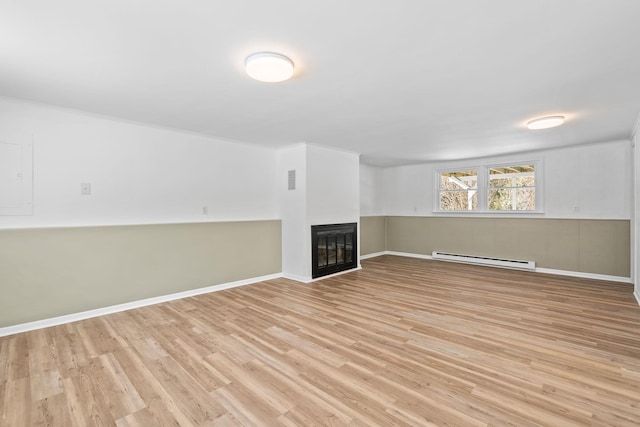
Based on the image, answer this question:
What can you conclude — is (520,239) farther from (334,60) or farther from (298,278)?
(334,60)

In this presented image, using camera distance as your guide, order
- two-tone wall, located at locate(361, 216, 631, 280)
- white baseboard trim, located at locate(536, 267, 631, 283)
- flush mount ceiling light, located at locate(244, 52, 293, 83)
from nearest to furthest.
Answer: flush mount ceiling light, located at locate(244, 52, 293, 83)
white baseboard trim, located at locate(536, 267, 631, 283)
two-tone wall, located at locate(361, 216, 631, 280)

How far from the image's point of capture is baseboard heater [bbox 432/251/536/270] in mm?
5897

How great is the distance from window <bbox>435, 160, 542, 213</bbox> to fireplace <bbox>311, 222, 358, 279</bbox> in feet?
8.84

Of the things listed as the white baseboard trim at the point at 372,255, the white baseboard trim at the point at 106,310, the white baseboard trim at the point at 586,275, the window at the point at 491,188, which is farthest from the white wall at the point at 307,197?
the white baseboard trim at the point at 586,275

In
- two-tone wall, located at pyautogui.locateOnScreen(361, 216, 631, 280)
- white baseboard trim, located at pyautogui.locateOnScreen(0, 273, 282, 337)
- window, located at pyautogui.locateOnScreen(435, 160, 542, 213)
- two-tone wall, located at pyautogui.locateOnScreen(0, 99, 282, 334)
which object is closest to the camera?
white baseboard trim, located at pyautogui.locateOnScreen(0, 273, 282, 337)

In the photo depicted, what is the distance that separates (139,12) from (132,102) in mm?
1713

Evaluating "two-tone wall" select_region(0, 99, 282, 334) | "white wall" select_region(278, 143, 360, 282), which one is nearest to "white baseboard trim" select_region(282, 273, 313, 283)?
"white wall" select_region(278, 143, 360, 282)

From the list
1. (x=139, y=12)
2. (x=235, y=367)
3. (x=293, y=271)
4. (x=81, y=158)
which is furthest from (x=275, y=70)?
(x=293, y=271)

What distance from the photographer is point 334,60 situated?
2.25m

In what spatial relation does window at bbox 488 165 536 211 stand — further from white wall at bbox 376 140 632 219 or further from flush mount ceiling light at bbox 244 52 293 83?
flush mount ceiling light at bbox 244 52 293 83

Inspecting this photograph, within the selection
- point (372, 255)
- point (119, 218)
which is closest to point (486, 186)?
point (372, 255)

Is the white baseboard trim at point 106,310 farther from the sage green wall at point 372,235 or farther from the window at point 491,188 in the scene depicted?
the window at point 491,188

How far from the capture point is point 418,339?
2855mm

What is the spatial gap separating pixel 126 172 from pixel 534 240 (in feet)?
23.0
